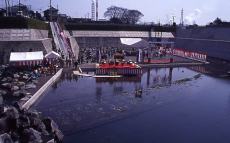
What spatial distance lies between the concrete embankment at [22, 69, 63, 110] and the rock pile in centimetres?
367

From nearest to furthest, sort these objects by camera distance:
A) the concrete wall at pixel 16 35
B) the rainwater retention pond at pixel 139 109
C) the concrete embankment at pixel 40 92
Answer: the rainwater retention pond at pixel 139 109, the concrete embankment at pixel 40 92, the concrete wall at pixel 16 35

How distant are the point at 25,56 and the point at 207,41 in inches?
1544

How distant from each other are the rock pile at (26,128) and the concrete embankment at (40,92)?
3665mm

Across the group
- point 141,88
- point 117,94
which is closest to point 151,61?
point 141,88

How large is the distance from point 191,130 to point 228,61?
3627 centimetres

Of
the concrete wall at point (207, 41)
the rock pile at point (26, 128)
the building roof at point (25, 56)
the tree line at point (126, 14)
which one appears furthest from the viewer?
the tree line at point (126, 14)

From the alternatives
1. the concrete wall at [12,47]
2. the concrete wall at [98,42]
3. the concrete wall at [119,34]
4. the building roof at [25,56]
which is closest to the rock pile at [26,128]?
the building roof at [25,56]

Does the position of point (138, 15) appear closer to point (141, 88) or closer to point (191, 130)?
point (141, 88)

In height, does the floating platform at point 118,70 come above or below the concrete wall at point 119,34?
below

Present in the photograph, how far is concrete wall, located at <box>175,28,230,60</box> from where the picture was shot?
189 feet

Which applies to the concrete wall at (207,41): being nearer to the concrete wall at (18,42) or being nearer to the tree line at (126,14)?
the concrete wall at (18,42)

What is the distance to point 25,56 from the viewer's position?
3459cm

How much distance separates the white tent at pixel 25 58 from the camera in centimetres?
3394

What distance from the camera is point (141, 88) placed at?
32844 millimetres
